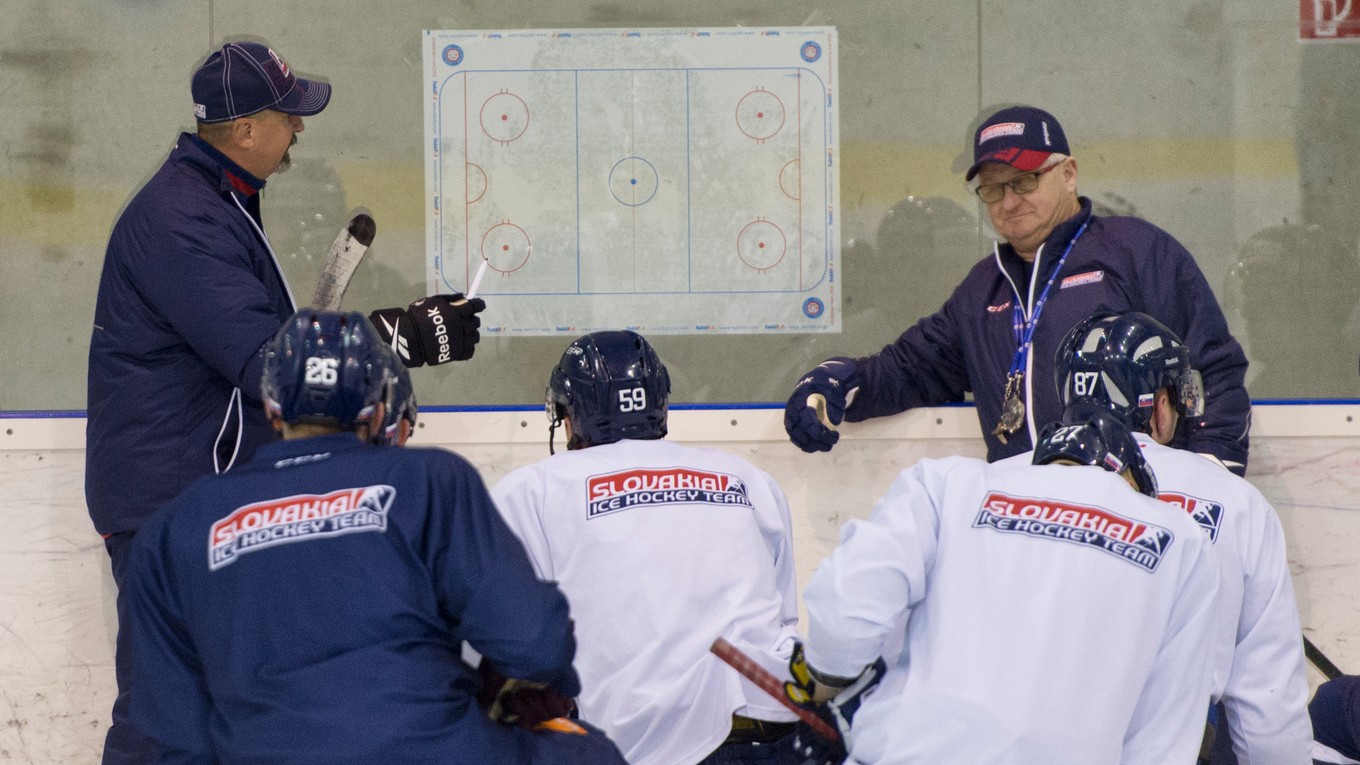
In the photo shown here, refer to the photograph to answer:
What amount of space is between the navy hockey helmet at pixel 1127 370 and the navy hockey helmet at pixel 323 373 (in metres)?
1.41

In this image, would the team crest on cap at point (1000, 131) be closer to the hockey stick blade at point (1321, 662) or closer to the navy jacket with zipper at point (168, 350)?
the hockey stick blade at point (1321, 662)

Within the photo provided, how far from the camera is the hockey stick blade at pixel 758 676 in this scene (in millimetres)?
2373

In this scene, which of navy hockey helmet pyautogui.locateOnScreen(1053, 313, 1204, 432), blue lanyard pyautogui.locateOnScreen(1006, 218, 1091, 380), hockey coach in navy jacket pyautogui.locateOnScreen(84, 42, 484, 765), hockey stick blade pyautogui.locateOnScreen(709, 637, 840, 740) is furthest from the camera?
blue lanyard pyautogui.locateOnScreen(1006, 218, 1091, 380)

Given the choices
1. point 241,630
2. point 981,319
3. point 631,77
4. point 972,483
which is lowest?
point 241,630

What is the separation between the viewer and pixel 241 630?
1.93 metres

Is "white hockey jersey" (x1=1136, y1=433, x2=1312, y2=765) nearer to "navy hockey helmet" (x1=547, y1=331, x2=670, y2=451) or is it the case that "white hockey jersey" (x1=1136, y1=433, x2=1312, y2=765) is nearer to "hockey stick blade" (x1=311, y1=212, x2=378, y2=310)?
"navy hockey helmet" (x1=547, y1=331, x2=670, y2=451)

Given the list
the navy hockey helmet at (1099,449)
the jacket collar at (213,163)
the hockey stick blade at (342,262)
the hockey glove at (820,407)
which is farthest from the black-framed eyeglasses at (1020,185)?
the jacket collar at (213,163)

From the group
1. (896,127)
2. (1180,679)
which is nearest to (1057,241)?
(896,127)

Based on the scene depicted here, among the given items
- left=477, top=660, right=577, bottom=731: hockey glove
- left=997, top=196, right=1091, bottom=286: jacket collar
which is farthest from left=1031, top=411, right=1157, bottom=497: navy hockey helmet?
left=997, top=196, right=1091, bottom=286: jacket collar

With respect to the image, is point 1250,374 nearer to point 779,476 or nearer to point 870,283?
point 870,283

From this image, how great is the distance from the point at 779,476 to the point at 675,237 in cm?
101

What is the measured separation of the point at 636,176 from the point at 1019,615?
8.81 feet

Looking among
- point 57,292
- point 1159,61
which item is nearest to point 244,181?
point 57,292

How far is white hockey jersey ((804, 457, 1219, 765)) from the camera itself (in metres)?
2.05
